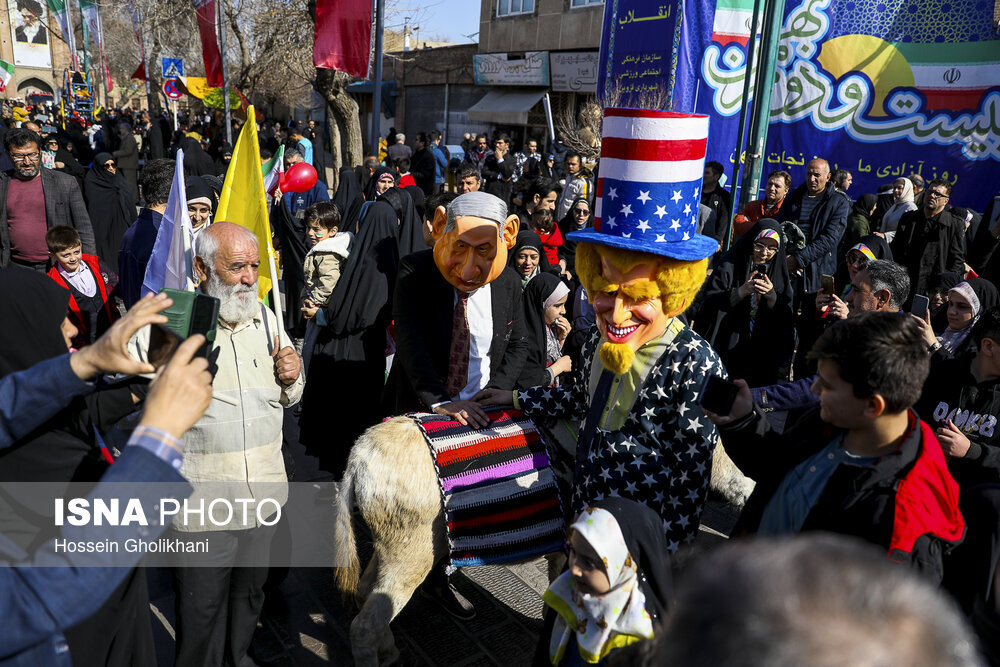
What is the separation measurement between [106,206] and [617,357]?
25.8 ft

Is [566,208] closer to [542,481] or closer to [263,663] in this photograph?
[542,481]

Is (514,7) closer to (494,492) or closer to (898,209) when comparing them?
(898,209)

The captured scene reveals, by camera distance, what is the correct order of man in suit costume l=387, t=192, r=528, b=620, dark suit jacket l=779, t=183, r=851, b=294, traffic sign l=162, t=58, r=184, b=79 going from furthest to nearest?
traffic sign l=162, t=58, r=184, b=79 < dark suit jacket l=779, t=183, r=851, b=294 < man in suit costume l=387, t=192, r=528, b=620

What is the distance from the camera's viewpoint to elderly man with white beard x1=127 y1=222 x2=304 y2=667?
253cm

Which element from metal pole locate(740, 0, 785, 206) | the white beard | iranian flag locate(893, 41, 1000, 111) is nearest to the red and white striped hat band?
the white beard

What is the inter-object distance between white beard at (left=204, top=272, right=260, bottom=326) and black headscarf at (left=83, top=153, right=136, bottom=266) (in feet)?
21.0

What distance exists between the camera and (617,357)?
2.35 meters

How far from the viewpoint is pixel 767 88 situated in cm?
618

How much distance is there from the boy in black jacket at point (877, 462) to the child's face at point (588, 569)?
1.90 feet

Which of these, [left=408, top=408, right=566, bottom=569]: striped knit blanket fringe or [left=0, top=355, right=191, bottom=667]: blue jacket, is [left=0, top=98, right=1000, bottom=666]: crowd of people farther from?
[left=408, top=408, right=566, bottom=569]: striped knit blanket fringe

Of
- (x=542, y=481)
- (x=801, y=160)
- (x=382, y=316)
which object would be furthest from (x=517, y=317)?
(x=801, y=160)

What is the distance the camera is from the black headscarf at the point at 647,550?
1791 mm

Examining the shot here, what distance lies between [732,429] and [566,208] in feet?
18.6

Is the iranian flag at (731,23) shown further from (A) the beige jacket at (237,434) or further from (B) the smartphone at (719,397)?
(A) the beige jacket at (237,434)
